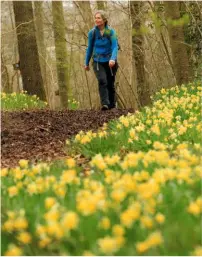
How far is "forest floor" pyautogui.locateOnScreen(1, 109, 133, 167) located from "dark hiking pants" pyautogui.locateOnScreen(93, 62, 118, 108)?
1.30 ft

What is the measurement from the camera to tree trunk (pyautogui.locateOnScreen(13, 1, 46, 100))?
11195 millimetres

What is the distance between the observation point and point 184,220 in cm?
205

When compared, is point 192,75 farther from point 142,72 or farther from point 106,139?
point 106,139

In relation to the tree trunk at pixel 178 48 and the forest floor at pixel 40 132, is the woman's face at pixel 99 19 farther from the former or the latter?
the tree trunk at pixel 178 48

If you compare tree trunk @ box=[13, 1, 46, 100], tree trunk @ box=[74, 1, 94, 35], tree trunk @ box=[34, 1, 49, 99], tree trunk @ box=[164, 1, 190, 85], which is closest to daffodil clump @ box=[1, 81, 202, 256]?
tree trunk @ box=[164, 1, 190, 85]

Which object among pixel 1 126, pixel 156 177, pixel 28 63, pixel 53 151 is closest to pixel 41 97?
pixel 28 63

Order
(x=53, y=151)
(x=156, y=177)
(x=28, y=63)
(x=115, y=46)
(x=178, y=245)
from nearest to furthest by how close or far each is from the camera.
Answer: (x=178, y=245) < (x=156, y=177) < (x=53, y=151) < (x=115, y=46) < (x=28, y=63)

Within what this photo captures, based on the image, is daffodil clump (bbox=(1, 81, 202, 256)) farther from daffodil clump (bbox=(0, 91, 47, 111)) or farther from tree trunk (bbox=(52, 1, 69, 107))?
Result: tree trunk (bbox=(52, 1, 69, 107))

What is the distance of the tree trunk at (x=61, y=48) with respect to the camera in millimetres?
14500

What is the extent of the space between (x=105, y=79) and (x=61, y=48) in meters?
6.04

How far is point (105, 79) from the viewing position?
9.02m

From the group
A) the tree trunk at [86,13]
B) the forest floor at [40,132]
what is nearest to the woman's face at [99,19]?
the forest floor at [40,132]

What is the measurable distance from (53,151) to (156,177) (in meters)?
2.95

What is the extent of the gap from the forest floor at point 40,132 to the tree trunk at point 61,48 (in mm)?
5958
